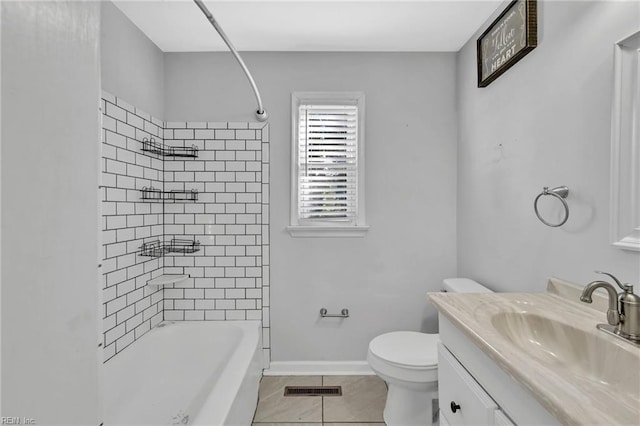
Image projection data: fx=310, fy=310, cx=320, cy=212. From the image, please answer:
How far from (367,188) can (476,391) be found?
1.60m

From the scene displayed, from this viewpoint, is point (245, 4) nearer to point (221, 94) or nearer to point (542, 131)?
point (221, 94)

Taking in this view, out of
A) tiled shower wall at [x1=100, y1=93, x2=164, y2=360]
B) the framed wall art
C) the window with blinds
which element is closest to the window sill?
the window with blinds

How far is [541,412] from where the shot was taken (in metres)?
0.71

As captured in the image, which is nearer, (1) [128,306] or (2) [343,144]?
(1) [128,306]

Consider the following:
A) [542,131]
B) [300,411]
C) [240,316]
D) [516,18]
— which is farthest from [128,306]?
[516,18]

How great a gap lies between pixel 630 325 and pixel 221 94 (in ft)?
8.29

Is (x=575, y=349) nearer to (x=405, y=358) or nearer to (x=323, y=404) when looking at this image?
(x=405, y=358)

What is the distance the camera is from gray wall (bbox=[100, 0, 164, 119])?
5.76 feet

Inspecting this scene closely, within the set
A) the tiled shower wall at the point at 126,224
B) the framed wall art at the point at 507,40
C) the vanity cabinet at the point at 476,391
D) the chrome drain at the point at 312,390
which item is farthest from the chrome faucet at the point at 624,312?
the tiled shower wall at the point at 126,224

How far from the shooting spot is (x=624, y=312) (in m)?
0.92

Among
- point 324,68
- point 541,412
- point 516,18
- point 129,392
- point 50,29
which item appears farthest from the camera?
point 324,68

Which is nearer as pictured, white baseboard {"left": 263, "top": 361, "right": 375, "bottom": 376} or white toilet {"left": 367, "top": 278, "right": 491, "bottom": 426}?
white toilet {"left": 367, "top": 278, "right": 491, "bottom": 426}

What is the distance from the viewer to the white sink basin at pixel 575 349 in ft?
2.75

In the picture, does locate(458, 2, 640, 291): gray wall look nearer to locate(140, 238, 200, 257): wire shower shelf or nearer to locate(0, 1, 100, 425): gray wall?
locate(0, 1, 100, 425): gray wall
